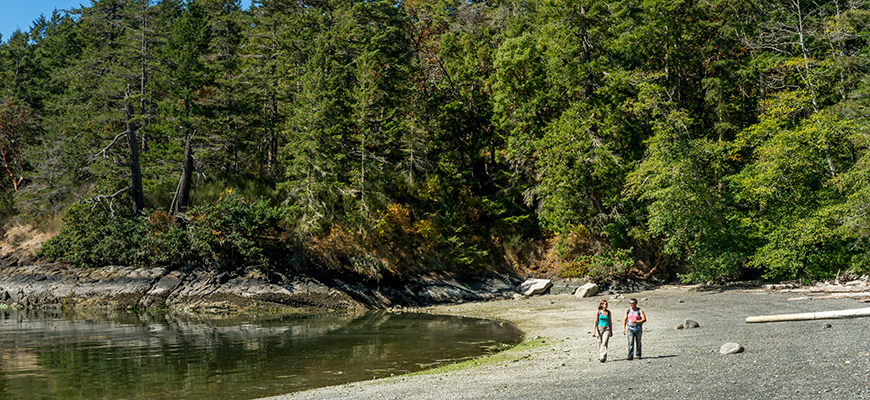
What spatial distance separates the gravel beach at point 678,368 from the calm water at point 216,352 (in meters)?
1.82

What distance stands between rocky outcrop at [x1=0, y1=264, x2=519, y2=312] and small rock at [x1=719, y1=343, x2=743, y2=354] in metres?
19.9

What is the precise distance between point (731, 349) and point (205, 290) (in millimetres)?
25609

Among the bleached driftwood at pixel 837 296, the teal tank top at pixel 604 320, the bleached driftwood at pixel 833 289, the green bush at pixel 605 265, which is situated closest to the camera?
the teal tank top at pixel 604 320

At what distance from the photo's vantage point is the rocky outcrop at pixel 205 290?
2908 centimetres

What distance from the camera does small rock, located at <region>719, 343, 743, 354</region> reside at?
40.0 feet

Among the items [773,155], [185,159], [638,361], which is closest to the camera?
[638,361]

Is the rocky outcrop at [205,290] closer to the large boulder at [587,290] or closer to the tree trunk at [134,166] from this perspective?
the tree trunk at [134,166]

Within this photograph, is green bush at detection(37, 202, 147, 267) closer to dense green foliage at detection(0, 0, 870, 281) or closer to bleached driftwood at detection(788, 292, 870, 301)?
dense green foliage at detection(0, 0, 870, 281)

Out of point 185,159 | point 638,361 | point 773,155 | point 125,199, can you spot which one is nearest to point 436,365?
point 638,361

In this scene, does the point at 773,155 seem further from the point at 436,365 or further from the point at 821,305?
the point at 436,365

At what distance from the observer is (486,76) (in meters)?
41.0

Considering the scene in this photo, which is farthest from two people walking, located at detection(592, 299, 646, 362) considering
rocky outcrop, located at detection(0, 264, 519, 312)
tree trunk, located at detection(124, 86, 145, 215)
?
tree trunk, located at detection(124, 86, 145, 215)

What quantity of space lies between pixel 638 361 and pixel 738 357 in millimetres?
2019

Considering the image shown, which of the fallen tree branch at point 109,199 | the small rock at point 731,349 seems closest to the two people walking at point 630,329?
the small rock at point 731,349
